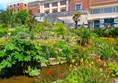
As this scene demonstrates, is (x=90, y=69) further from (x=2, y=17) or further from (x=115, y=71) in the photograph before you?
(x=2, y=17)

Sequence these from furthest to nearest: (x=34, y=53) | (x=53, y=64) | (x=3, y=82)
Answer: (x=53, y=64) < (x=34, y=53) < (x=3, y=82)

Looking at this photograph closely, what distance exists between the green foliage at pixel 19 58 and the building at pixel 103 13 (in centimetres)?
4581

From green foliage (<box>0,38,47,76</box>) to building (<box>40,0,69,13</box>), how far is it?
64137 mm

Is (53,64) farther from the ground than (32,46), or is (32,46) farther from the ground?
(32,46)

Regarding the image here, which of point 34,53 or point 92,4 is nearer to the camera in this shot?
point 34,53

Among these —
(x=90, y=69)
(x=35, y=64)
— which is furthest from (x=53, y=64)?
(x=90, y=69)

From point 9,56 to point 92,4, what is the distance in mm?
54280

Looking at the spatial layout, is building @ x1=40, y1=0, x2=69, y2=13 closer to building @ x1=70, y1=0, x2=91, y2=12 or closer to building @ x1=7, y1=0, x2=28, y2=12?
building @ x1=70, y1=0, x2=91, y2=12

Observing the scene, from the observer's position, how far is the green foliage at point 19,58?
9602mm

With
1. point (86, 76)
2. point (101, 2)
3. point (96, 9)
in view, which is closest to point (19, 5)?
point (96, 9)

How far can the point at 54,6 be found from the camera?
77062 mm

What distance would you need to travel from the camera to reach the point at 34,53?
390 inches

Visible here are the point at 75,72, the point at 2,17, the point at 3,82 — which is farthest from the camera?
the point at 2,17

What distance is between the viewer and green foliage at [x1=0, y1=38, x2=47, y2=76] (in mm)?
9602
